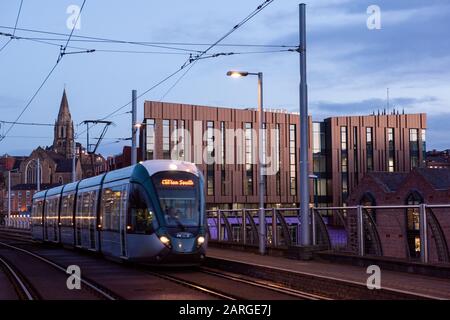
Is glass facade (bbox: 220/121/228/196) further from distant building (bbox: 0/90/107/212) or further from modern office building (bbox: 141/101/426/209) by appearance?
distant building (bbox: 0/90/107/212)

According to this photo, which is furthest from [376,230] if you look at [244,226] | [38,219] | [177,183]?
[38,219]

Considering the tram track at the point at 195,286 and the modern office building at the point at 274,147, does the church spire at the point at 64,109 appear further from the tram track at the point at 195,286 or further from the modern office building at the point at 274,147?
the tram track at the point at 195,286

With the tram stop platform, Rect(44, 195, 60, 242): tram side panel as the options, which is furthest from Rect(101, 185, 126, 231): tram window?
Rect(44, 195, 60, 242): tram side panel

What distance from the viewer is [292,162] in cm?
8356

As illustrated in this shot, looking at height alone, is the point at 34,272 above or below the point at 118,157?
below

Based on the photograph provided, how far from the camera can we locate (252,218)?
26.0 meters

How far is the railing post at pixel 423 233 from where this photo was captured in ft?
52.1

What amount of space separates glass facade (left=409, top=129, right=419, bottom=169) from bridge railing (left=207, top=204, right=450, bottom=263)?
6583 cm

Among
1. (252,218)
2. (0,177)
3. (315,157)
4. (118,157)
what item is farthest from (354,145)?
(0,177)

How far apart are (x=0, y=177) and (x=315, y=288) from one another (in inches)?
6434

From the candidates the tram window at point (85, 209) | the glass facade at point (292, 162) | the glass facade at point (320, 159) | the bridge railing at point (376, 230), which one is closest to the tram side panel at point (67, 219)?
the tram window at point (85, 209)

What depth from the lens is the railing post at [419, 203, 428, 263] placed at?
1588 cm

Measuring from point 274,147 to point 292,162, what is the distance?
10.2 feet

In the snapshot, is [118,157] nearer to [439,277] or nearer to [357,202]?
[357,202]
